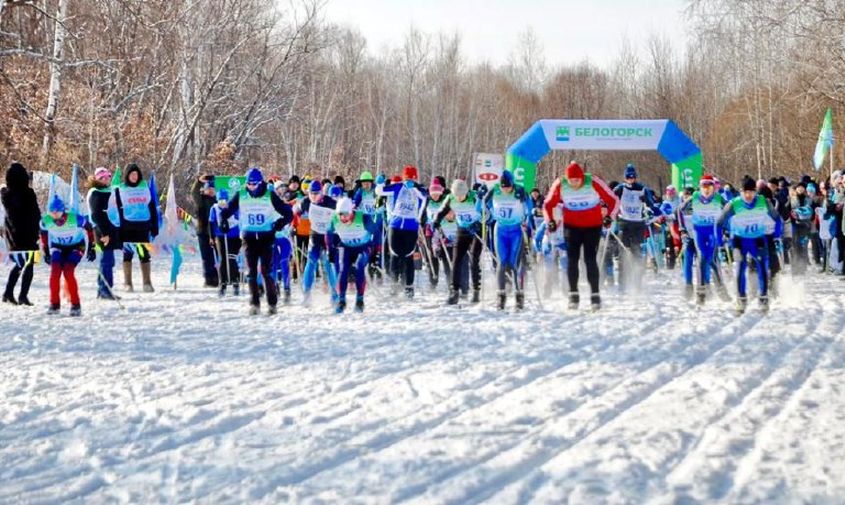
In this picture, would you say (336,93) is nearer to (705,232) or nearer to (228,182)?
(228,182)

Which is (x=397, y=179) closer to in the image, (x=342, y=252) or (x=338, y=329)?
(x=342, y=252)

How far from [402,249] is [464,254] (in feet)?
4.09

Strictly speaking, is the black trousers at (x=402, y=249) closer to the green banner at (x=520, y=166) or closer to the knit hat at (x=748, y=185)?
the knit hat at (x=748, y=185)

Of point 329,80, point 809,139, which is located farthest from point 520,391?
point 329,80

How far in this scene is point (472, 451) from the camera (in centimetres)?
522

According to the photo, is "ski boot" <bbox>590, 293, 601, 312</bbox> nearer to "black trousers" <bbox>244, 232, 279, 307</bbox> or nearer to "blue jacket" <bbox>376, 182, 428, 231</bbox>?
"blue jacket" <bbox>376, 182, 428, 231</bbox>

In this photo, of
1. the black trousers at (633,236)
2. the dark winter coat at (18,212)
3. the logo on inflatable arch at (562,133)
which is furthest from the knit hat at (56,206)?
the logo on inflatable arch at (562,133)

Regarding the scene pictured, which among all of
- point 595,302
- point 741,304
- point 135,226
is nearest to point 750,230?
point 741,304

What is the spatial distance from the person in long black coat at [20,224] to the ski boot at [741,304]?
8712 mm

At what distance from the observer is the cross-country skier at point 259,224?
1166 cm

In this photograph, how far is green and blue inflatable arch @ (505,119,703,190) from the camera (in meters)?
25.1

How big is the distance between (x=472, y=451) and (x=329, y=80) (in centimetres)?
5552

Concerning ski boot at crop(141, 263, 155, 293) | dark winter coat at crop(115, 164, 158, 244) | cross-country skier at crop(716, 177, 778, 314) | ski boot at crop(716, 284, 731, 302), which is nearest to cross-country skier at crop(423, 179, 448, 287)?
ski boot at crop(716, 284, 731, 302)

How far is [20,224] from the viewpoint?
42.4 feet
